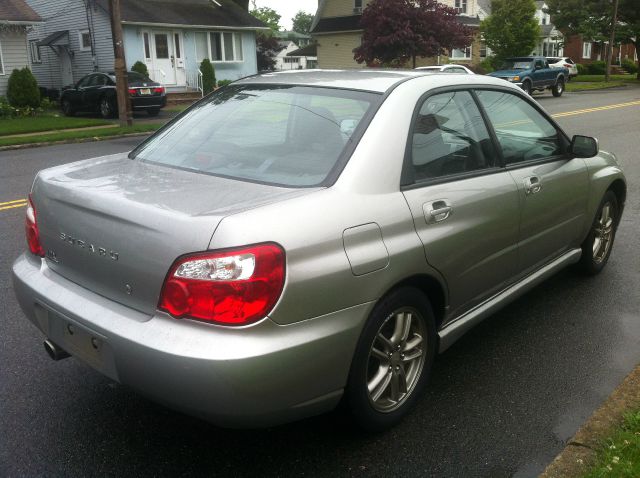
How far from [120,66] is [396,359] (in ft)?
52.3

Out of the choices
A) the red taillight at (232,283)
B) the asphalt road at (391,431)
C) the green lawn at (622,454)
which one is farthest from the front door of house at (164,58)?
the green lawn at (622,454)

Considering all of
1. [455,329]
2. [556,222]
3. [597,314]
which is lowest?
[597,314]

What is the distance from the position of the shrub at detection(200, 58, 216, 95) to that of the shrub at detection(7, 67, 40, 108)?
26.0 feet

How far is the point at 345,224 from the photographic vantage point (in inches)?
103

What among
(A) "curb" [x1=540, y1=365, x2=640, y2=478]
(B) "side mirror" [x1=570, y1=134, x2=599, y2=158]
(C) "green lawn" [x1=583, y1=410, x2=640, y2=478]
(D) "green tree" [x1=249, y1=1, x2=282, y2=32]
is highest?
(D) "green tree" [x1=249, y1=1, x2=282, y2=32]

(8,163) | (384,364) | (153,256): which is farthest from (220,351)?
(8,163)

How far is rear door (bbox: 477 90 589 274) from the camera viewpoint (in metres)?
3.83

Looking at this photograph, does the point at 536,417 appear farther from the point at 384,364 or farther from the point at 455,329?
the point at 384,364

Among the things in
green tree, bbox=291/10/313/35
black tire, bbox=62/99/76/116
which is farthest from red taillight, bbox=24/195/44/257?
green tree, bbox=291/10/313/35

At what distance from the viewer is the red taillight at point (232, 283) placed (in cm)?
236

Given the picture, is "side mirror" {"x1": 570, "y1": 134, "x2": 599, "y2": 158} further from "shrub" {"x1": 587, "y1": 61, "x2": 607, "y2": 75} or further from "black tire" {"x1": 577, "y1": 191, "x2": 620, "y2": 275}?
"shrub" {"x1": 587, "y1": 61, "x2": 607, "y2": 75}

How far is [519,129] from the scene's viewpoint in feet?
14.1

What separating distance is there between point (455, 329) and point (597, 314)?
1.70 m

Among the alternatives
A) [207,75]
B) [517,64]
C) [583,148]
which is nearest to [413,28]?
[517,64]
